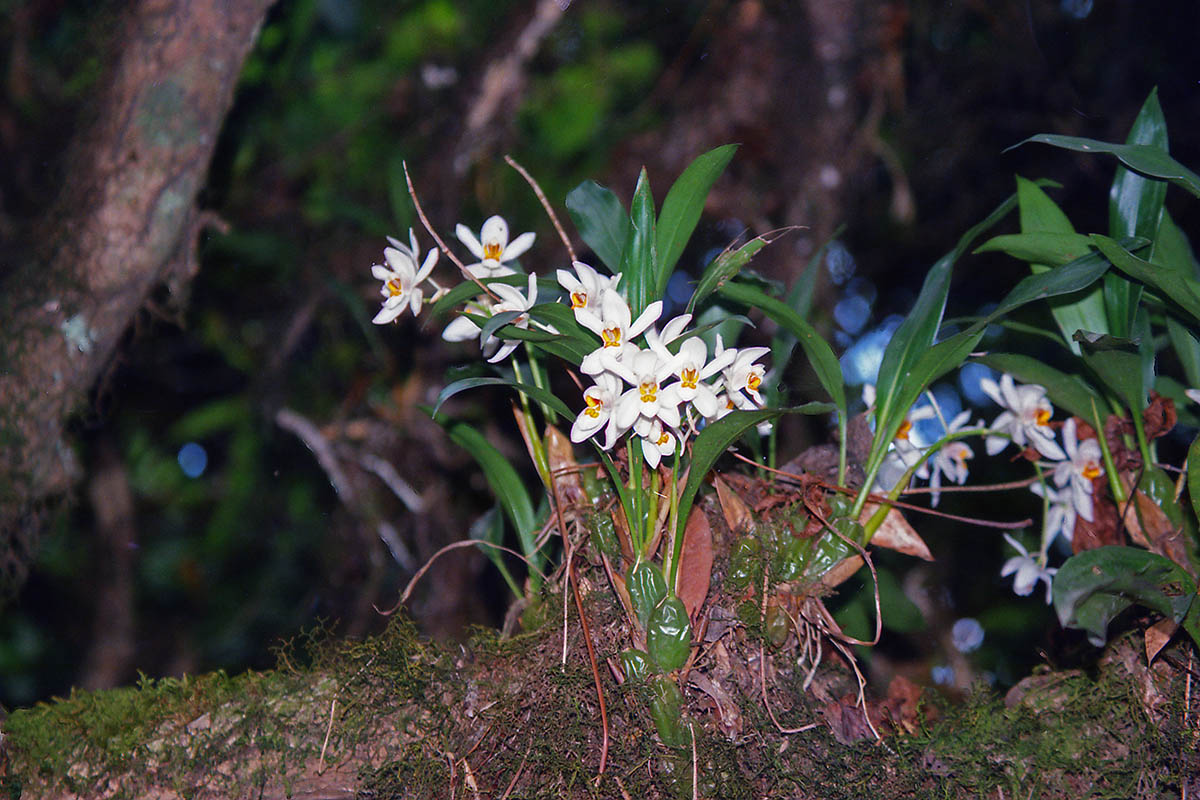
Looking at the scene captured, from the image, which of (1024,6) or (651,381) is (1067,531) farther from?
(1024,6)

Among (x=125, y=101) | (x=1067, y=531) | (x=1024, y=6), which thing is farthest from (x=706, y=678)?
(x=1024, y=6)

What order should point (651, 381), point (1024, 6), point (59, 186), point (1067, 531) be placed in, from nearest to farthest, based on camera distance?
point (651, 381) < point (1067, 531) < point (59, 186) < point (1024, 6)

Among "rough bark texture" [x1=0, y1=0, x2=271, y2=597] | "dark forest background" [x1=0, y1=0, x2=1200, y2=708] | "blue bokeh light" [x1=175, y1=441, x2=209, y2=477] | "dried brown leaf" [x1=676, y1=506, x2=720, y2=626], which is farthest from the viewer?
"blue bokeh light" [x1=175, y1=441, x2=209, y2=477]

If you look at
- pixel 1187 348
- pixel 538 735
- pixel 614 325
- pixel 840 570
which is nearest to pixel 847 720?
pixel 840 570

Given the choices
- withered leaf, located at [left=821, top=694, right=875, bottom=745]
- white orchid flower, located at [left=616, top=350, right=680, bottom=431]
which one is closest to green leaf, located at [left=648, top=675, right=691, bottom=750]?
withered leaf, located at [left=821, top=694, right=875, bottom=745]

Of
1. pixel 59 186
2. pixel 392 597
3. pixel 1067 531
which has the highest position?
pixel 59 186

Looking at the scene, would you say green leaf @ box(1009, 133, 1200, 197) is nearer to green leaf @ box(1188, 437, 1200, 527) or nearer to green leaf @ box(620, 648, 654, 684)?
green leaf @ box(1188, 437, 1200, 527)
